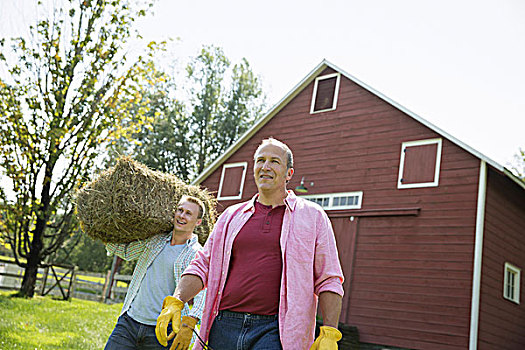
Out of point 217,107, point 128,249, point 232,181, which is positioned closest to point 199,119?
point 217,107

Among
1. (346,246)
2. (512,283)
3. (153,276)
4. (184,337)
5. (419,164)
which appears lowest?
(184,337)

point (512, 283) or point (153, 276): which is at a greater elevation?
point (512, 283)

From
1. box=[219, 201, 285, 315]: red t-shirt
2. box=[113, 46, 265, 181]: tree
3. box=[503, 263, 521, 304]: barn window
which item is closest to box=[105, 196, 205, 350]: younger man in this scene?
box=[219, 201, 285, 315]: red t-shirt

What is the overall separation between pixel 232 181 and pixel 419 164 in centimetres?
580

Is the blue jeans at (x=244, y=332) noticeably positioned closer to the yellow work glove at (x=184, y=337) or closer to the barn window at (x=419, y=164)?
the yellow work glove at (x=184, y=337)

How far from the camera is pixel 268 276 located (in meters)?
2.64

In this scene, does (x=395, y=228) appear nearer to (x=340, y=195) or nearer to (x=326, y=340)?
(x=340, y=195)

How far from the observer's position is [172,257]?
404 cm

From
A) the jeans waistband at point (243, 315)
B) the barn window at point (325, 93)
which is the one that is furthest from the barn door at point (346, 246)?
the jeans waistband at point (243, 315)

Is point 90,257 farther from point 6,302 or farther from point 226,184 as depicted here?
point 6,302

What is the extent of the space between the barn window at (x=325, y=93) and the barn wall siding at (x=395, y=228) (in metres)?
0.23

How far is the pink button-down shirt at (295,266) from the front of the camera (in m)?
2.54

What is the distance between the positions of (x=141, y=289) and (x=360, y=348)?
29.2ft

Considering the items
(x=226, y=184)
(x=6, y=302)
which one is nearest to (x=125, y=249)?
(x=6, y=302)
